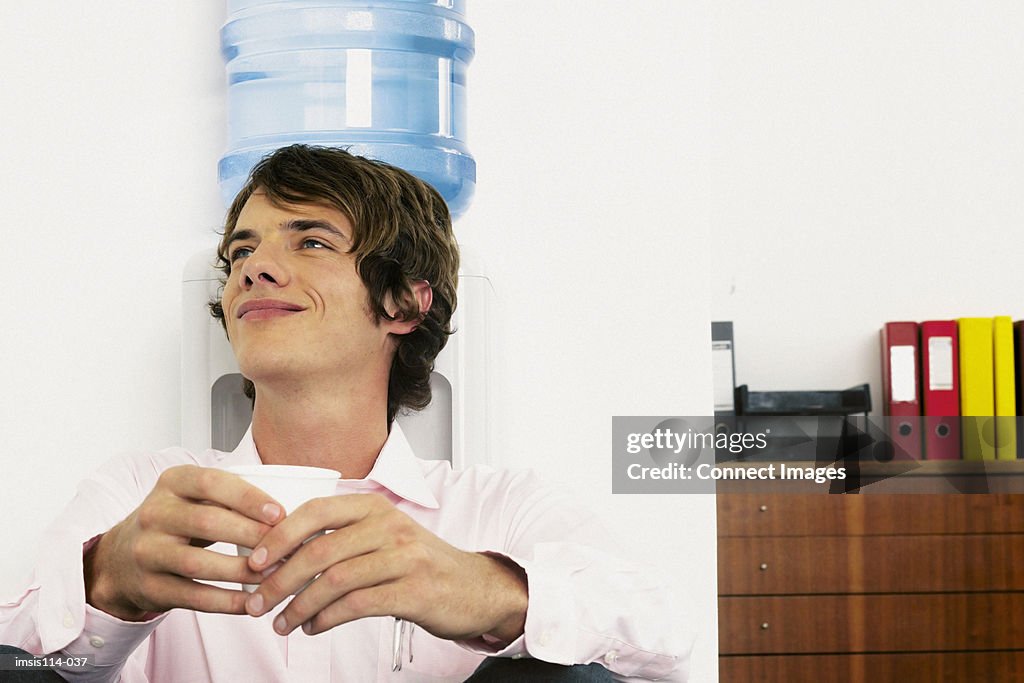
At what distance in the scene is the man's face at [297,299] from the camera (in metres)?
1.25

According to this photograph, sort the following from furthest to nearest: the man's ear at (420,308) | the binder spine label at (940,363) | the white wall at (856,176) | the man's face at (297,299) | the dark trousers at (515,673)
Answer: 1. the white wall at (856,176)
2. the binder spine label at (940,363)
3. the man's ear at (420,308)
4. the man's face at (297,299)
5. the dark trousers at (515,673)

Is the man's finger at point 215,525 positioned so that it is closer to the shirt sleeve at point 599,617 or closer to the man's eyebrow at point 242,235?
the shirt sleeve at point 599,617

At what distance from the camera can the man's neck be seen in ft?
4.28

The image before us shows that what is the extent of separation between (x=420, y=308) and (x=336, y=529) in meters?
0.64

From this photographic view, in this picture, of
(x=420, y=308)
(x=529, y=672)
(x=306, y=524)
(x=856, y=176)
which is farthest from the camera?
(x=856, y=176)

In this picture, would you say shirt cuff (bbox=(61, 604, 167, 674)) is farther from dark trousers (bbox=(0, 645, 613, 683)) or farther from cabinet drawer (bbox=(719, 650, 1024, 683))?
cabinet drawer (bbox=(719, 650, 1024, 683))

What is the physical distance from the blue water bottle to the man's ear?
188 millimetres

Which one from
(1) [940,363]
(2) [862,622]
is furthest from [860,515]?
(1) [940,363]

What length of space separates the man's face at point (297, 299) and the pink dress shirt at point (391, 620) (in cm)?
13

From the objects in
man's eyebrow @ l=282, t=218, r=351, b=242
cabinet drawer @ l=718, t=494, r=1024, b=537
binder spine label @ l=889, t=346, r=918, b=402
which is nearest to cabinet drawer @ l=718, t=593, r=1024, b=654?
cabinet drawer @ l=718, t=494, r=1024, b=537

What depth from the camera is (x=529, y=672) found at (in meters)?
0.89

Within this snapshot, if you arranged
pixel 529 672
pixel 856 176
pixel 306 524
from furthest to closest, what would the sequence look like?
1. pixel 856 176
2. pixel 529 672
3. pixel 306 524

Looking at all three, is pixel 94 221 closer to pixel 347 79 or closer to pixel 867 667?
pixel 347 79

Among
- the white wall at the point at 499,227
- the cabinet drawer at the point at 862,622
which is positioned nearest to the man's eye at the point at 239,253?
the white wall at the point at 499,227
